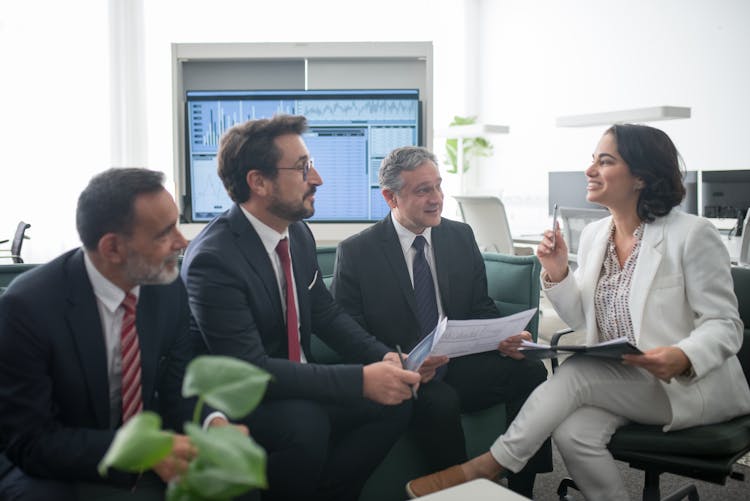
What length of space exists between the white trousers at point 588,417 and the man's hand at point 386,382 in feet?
1.13

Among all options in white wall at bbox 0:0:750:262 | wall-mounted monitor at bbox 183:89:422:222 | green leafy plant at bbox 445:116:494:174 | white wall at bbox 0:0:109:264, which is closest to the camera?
wall-mounted monitor at bbox 183:89:422:222

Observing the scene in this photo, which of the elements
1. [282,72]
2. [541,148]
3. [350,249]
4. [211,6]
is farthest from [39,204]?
[541,148]

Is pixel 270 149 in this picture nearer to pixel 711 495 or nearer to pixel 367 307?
pixel 367 307

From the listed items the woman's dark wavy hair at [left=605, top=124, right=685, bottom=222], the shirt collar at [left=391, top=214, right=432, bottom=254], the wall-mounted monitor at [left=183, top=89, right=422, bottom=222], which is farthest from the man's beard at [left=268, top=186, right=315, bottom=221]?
the wall-mounted monitor at [left=183, top=89, right=422, bottom=222]

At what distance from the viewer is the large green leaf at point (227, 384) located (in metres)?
0.64

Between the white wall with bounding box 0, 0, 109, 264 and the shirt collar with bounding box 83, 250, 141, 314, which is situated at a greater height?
the white wall with bounding box 0, 0, 109, 264

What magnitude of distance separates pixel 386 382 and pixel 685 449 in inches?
29.7

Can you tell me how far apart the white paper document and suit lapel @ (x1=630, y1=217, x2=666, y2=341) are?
0.29 m

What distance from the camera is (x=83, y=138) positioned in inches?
232

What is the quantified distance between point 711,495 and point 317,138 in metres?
2.03

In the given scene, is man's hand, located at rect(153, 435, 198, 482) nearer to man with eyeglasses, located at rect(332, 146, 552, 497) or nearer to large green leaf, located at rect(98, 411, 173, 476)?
large green leaf, located at rect(98, 411, 173, 476)

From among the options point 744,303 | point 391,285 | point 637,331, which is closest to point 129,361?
point 391,285

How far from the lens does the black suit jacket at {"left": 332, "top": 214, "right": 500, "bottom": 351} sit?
2.30 metres

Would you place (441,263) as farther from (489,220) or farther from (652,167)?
(489,220)
